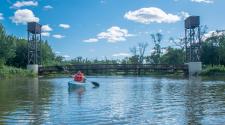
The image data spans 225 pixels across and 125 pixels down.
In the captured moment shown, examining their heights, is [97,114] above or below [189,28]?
below

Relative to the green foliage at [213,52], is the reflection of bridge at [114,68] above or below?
below

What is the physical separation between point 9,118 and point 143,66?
90803 mm

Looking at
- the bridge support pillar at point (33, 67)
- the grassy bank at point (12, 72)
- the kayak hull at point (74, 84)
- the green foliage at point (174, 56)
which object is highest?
the green foliage at point (174, 56)

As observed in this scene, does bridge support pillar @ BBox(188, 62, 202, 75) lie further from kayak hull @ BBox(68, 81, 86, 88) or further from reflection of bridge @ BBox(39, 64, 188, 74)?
kayak hull @ BBox(68, 81, 86, 88)

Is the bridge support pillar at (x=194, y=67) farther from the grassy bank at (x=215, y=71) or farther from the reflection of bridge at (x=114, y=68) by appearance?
the grassy bank at (x=215, y=71)

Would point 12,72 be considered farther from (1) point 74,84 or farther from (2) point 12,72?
(1) point 74,84

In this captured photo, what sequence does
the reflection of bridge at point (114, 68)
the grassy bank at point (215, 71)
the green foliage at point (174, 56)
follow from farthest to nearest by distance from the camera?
the green foliage at point (174, 56)
the reflection of bridge at point (114, 68)
the grassy bank at point (215, 71)

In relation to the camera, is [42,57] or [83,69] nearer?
[83,69]

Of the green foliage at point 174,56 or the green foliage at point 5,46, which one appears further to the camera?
the green foliage at point 174,56

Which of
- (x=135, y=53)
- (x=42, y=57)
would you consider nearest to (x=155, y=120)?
(x=42, y=57)

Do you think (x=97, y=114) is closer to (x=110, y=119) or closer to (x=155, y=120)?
(x=110, y=119)

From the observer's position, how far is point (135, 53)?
6024 inches

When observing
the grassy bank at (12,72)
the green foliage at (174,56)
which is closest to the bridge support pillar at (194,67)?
the green foliage at (174,56)

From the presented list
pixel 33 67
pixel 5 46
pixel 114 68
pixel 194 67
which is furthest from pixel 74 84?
pixel 33 67
